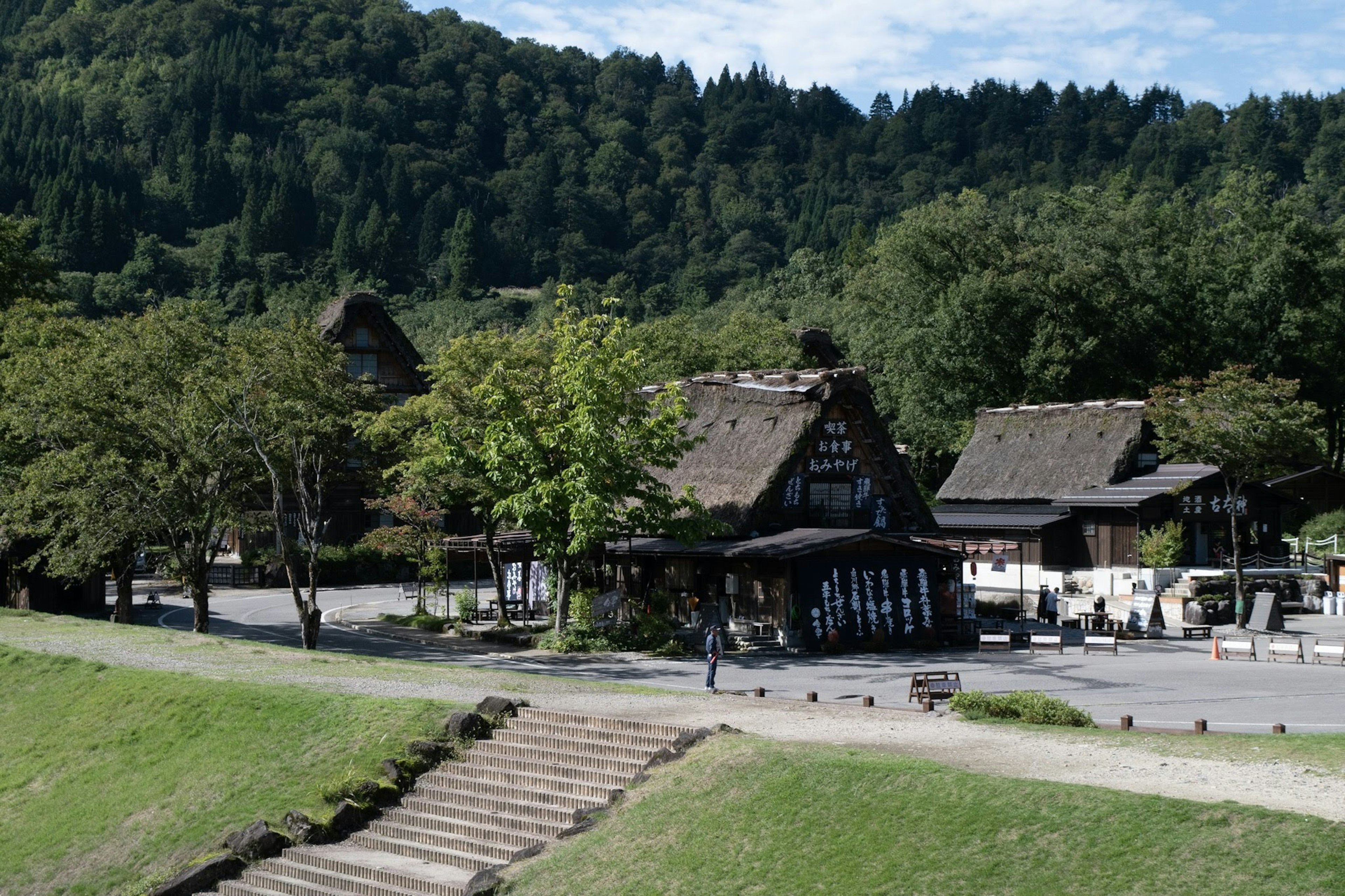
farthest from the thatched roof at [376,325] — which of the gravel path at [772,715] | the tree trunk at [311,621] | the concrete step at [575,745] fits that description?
the concrete step at [575,745]

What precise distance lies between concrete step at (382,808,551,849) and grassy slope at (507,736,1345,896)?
2.34 ft

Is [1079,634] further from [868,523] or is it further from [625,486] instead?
[625,486]

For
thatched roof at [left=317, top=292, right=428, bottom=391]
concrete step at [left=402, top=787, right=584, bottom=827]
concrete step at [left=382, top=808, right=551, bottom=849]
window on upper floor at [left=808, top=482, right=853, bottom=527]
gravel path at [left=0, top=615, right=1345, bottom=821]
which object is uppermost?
thatched roof at [left=317, top=292, right=428, bottom=391]

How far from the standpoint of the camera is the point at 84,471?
34.1 metres

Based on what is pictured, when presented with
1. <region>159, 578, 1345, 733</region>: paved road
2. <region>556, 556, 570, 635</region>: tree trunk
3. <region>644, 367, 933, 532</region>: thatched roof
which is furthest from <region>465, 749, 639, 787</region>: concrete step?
<region>644, 367, 933, 532</region>: thatched roof

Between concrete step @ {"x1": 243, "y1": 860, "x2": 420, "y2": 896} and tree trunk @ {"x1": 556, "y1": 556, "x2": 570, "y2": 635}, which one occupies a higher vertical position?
tree trunk @ {"x1": 556, "y1": 556, "x2": 570, "y2": 635}

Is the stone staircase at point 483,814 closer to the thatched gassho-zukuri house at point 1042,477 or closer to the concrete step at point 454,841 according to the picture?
the concrete step at point 454,841

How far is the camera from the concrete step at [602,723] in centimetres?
1894

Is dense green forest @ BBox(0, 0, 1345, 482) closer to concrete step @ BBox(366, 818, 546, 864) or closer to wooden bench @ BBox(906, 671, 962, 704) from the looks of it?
wooden bench @ BBox(906, 671, 962, 704)

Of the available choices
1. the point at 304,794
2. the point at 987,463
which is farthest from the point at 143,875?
the point at 987,463

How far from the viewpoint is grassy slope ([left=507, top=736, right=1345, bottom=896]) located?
12.7 m

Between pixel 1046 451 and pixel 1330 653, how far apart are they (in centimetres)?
2770

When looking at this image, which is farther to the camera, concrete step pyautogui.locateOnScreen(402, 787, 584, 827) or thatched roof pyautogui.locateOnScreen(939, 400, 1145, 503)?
thatched roof pyautogui.locateOnScreen(939, 400, 1145, 503)

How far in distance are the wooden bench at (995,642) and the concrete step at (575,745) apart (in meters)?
18.0
